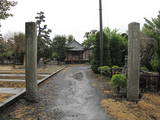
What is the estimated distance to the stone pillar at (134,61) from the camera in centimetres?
509

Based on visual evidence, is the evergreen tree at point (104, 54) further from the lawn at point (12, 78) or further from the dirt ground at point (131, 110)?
the dirt ground at point (131, 110)

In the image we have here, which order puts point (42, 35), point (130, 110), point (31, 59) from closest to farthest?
point (130, 110) < point (31, 59) < point (42, 35)

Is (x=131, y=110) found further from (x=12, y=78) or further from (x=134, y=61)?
(x=12, y=78)

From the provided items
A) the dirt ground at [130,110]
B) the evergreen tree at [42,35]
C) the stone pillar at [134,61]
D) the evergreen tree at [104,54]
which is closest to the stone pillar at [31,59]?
the dirt ground at [130,110]

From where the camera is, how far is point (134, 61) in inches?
201

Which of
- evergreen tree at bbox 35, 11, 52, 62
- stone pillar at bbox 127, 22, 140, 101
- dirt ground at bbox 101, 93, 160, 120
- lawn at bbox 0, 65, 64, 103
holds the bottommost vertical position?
dirt ground at bbox 101, 93, 160, 120

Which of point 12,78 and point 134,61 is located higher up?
point 134,61

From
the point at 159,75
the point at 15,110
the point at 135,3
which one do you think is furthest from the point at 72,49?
the point at 15,110

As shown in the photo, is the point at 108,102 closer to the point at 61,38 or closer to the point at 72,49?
the point at 61,38

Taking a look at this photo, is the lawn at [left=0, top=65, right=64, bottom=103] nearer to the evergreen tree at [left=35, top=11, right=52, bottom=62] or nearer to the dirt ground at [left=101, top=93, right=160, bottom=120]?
the dirt ground at [left=101, top=93, right=160, bottom=120]

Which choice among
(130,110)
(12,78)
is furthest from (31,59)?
(12,78)

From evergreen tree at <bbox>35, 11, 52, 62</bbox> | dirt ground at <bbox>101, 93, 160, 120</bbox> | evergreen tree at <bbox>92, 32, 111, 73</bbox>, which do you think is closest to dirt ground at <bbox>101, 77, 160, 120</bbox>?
dirt ground at <bbox>101, 93, 160, 120</bbox>

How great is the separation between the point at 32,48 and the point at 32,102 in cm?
193

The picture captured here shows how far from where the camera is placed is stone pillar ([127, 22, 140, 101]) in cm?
509
